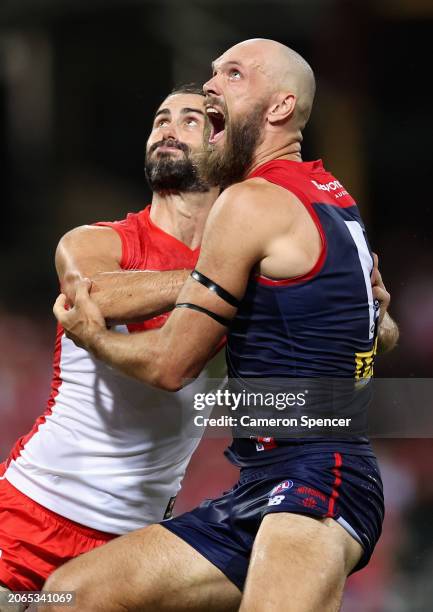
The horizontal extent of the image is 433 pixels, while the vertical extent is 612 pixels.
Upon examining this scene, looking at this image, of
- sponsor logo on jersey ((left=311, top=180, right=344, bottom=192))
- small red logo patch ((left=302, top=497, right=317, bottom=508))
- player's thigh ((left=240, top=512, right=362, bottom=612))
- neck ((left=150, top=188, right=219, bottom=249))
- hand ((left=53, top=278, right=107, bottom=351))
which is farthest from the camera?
neck ((left=150, top=188, right=219, bottom=249))

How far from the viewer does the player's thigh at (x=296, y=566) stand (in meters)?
2.47

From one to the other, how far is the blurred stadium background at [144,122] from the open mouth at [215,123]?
273 cm

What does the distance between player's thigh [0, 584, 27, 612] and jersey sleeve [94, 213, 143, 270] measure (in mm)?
1195

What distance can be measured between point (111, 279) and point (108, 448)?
24.6 inches

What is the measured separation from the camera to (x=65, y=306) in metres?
3.29

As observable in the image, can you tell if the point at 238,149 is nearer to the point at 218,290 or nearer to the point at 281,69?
the point at 281,69

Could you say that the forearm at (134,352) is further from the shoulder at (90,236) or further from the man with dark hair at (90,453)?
the shoulder at (90,236)

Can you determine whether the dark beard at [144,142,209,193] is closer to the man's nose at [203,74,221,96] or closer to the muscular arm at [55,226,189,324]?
the muscular arm at [55,226,189,324]

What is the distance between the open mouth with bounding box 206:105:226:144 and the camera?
314 cm

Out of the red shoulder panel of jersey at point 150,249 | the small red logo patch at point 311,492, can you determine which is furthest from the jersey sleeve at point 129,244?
the small red logo patch at point 311,492

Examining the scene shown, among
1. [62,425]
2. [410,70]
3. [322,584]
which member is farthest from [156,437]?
[410,70]

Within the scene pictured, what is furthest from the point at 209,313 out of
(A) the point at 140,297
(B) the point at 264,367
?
(A) the point at 140,297

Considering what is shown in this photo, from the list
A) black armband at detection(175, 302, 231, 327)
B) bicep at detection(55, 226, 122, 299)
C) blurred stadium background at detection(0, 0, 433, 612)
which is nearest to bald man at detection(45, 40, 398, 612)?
black armband at detection(175, 302, 231, 327)

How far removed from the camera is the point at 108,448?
3400mm
